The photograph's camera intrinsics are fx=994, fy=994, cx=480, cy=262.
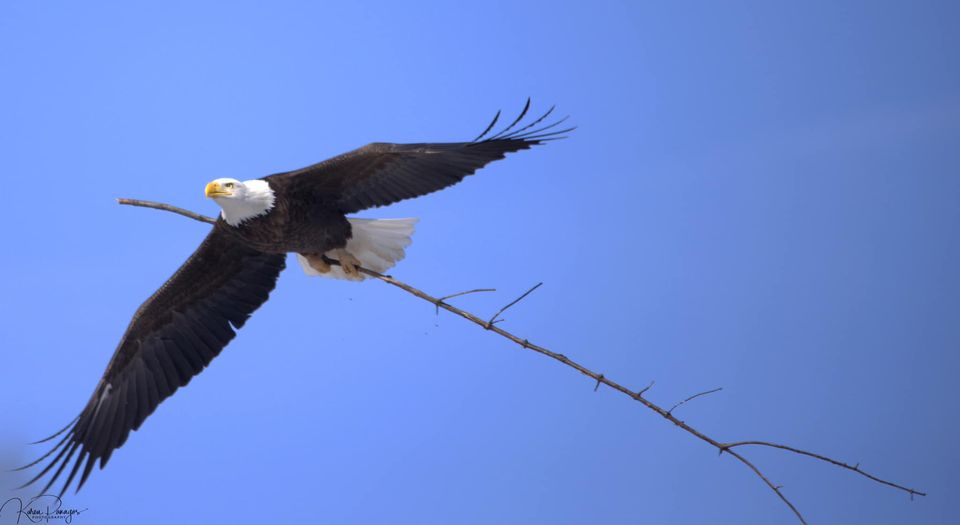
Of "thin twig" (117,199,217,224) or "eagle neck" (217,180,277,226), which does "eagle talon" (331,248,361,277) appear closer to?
"eagle neck" (217,180,277,226)

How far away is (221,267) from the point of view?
5.32 meters

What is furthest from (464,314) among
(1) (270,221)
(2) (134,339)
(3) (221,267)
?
(2) (134,339)

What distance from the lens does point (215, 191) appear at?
4.59m

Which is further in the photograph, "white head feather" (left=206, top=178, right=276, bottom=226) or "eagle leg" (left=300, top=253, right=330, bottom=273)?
"eagle leg" (left=300, top=253, right=330, bottom=273)

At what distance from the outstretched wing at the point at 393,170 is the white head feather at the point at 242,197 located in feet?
0.44

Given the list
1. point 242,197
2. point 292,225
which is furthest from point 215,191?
point 292,225

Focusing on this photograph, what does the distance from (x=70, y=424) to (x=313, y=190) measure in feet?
5.71

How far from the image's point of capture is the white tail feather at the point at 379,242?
5.17m

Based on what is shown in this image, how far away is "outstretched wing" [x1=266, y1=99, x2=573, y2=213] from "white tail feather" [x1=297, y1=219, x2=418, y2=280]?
0.22m

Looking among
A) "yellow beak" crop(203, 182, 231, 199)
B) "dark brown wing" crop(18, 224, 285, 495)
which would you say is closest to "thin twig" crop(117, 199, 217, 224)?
"yellow beak" crop(203, 182, 231, 199)

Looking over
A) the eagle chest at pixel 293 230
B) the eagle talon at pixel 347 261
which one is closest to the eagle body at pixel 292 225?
the eagle chest at pixel 293 230

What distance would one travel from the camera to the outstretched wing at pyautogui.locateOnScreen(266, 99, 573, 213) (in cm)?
467

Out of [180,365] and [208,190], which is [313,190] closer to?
[208,190]

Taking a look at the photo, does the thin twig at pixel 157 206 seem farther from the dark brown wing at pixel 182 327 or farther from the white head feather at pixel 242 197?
the dark brown wing at pixel 182 327
